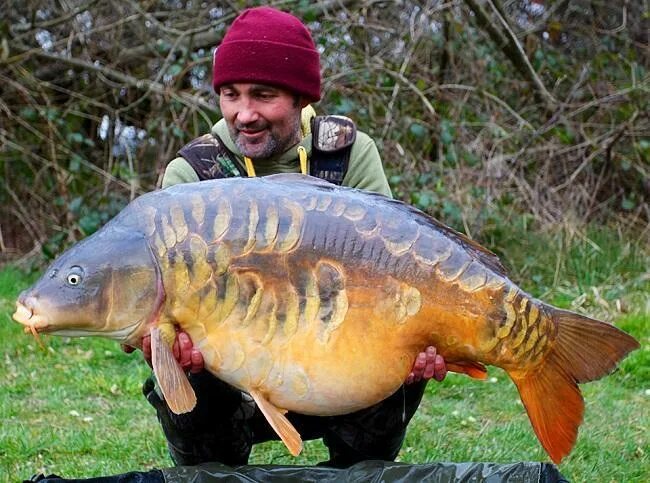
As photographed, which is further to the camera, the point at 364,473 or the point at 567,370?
the point at 364,473

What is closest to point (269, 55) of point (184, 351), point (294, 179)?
point (294, 179)

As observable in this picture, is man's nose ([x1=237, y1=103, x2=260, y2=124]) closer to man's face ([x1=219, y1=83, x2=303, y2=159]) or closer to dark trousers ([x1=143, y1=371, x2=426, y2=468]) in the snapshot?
man's face ([x1=219, y1=83, x2=303, y2=159])

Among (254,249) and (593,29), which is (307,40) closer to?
(254,249)

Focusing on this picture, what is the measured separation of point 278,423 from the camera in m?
1.31

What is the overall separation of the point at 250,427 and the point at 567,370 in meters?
0.63

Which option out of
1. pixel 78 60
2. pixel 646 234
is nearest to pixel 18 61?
pixel 78 60

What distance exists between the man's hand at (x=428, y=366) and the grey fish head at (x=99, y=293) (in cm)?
40

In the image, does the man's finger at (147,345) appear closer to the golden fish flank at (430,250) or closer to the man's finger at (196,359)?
the man's finger at (196,359)

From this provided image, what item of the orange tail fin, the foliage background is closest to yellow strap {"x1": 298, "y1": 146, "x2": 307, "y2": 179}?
the orange tail fin

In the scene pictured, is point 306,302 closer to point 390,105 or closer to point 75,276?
point 75,276

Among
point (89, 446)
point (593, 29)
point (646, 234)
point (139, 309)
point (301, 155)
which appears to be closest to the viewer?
point (139, 309)

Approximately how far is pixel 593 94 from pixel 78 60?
237cm

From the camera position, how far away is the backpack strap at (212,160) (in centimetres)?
175

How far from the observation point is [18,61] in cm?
410
